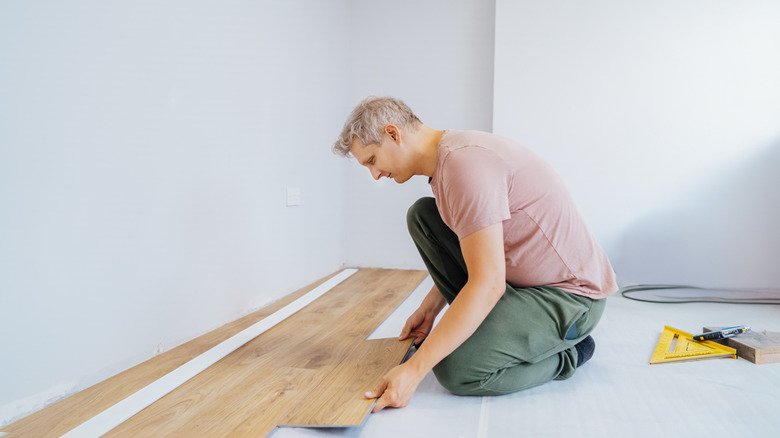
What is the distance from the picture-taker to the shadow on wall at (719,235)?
286 cm

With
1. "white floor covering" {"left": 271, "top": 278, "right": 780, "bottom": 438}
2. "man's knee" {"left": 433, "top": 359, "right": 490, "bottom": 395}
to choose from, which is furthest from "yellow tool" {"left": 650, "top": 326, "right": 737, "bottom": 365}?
"man's knee" {"left": 433, "top": 359, "right": 490, "bottom": 395}

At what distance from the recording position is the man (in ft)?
4.06

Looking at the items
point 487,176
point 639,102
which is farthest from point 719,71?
point 487,176

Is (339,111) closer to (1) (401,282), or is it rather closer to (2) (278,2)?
(2) (278,2)

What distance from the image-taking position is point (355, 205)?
360 cm

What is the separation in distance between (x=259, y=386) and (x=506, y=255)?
0.79 m

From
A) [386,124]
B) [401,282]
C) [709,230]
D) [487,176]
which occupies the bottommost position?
[401,282]

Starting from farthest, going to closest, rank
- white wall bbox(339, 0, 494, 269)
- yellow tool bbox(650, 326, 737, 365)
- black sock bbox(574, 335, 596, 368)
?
white wall bbox(339, 0, 494, 269)
yellow tool bbox(650, 326, 737, 365)
black sock bbox(574, 335, 596, 368)

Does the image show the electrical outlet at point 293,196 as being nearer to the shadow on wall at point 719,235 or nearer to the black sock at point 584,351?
the black sock at point 584,351

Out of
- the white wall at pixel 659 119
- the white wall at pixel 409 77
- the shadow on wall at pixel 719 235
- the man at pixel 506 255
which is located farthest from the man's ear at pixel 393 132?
the shadow on wall at pixel 719 235

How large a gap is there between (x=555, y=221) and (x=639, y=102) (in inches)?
79.6

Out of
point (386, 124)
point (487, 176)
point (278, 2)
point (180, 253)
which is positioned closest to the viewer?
point (487, 176)

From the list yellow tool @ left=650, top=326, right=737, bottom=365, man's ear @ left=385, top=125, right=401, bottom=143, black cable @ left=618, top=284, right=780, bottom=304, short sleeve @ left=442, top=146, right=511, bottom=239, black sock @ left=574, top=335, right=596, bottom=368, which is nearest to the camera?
short sleeve @ left=442, top=146, right=511, bottom=239

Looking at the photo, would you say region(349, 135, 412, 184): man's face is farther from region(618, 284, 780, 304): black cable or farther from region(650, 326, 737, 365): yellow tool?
region(618, 284, 780, 304): black cable
